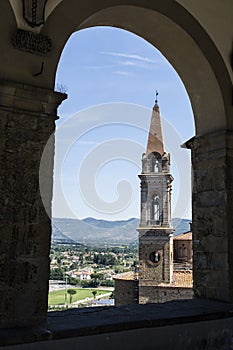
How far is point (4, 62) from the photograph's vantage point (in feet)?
8.16

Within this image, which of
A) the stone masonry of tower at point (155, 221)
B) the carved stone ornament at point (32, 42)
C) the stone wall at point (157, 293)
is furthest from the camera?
the stone masonry of tower at point (155, 221)

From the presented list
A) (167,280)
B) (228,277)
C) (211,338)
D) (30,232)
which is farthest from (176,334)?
(167,280)

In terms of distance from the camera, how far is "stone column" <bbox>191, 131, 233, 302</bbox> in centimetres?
341

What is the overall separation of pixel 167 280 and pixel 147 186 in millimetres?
6756

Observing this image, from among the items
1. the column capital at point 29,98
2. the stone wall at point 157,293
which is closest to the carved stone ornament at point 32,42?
the column capital at point 29,98

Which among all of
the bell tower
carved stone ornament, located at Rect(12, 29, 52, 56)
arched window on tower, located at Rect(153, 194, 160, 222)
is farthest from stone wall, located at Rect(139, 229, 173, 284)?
carved stone ornament, located at Rect(12, 29, 52, 56)

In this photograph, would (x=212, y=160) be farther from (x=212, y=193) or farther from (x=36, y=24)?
(x=36, y=24)

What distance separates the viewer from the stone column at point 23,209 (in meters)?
2.36

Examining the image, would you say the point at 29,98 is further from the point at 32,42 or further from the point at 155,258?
the point at 155,258

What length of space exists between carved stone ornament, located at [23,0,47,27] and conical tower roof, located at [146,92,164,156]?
21398 mm

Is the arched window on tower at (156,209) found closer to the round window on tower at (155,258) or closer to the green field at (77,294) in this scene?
the round window on tower at (155,258)

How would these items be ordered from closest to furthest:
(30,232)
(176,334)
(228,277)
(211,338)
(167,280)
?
1. (30,232)
2. (176,334)
3. (211,338)
4. (228,277)
5. (167,280)

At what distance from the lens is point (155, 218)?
2761 cm

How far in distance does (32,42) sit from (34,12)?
233 millimetres
